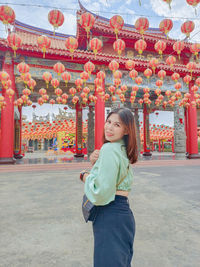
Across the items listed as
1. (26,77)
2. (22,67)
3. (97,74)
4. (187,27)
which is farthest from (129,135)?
(97,74)

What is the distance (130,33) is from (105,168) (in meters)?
10.7

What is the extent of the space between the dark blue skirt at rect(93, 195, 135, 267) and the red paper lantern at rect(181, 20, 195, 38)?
5.31 m

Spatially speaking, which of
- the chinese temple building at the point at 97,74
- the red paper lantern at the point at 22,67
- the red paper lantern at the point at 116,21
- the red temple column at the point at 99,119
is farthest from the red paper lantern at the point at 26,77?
the red paper lantern at the point at 116,21

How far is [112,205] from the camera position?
0.80 metres

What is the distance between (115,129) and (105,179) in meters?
0.27

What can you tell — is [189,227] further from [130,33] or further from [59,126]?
[59,126]

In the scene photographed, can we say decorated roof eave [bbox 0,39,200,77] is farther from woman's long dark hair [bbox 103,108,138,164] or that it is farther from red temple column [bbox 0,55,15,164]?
woman's long dark hair [bbox 103,108,138,164]

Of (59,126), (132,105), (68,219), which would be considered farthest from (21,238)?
(59,126)

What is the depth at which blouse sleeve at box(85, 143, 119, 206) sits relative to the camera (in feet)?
2.42

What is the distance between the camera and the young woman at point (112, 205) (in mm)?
742

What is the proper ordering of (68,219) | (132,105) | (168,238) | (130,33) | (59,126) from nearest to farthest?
(168,238)
(68,219)
(130,33)
(132,105)
(59,126)

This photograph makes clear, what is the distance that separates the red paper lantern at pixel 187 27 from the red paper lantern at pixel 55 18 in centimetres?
319

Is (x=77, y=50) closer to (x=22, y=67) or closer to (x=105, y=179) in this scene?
(x=22, y=67)

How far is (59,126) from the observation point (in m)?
23.0
